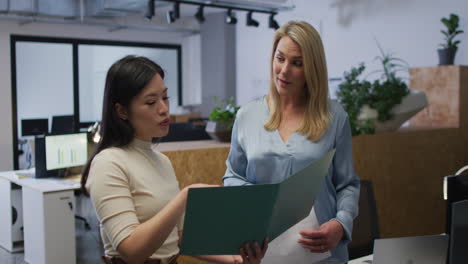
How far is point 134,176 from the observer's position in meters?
1.29

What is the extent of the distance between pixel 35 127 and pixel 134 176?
7.55 m

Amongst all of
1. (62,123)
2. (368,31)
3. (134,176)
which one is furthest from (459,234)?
(62,123)

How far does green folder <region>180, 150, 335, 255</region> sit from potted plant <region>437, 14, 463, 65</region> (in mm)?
4618

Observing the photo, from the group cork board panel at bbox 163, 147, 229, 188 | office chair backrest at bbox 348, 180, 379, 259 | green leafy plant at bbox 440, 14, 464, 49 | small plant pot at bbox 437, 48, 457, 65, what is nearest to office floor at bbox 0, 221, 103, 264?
cork board panel at bbox 163, 147, 229, 188

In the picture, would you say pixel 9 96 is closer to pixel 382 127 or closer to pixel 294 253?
pixel 382 127

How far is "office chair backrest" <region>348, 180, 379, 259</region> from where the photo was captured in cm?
253

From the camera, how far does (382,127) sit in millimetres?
3980

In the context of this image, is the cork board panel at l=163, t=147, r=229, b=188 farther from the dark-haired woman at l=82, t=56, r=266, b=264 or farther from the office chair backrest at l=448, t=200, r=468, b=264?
the office chair backrest at l=448, t=200, r=468, b=264

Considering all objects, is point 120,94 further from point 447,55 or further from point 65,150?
point 447,55

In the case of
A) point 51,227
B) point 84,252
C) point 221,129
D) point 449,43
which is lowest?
point 84,252

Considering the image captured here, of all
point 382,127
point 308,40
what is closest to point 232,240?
point 308,40

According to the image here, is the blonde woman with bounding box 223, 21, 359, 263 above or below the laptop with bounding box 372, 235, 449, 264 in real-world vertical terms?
above

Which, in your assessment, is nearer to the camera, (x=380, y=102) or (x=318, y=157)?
(x=318, y=157)

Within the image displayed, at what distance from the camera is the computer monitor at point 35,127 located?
316 inches
